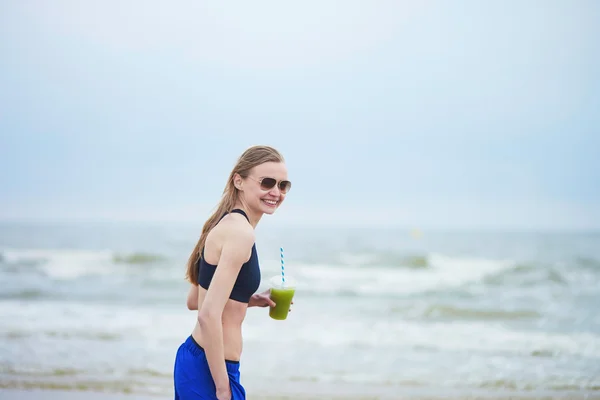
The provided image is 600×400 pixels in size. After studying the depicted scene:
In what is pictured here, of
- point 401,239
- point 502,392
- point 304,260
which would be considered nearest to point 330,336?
point 502,392

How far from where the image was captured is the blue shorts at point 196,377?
229cm

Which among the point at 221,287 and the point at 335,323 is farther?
the point at 335,323

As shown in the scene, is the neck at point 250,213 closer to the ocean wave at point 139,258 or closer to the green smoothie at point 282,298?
the green smoothie at point 282,298

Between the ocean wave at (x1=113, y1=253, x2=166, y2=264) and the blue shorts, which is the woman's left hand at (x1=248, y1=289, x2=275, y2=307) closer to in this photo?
the blue shorts

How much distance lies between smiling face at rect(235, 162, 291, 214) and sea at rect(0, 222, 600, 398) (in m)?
3.71

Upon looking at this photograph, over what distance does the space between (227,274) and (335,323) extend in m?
8.70

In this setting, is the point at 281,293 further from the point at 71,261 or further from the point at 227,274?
the point at 71,261

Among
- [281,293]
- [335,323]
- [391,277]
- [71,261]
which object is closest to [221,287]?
[281,293]

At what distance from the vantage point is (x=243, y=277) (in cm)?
225

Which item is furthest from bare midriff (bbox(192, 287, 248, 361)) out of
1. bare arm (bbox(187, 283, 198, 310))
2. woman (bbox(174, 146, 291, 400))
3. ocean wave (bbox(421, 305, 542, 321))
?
ocean wave (bbox(421, 305, 542, 321))

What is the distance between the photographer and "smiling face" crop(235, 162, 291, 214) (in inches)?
94.7

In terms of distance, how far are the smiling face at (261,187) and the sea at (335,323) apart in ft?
12.2

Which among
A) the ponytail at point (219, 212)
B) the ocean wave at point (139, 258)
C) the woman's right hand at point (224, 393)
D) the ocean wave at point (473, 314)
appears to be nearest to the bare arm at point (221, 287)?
the woman's right hand at point (224, 393)

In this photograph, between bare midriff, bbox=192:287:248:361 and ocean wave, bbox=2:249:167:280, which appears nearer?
bare midriff, bbox=192:287:248:361
